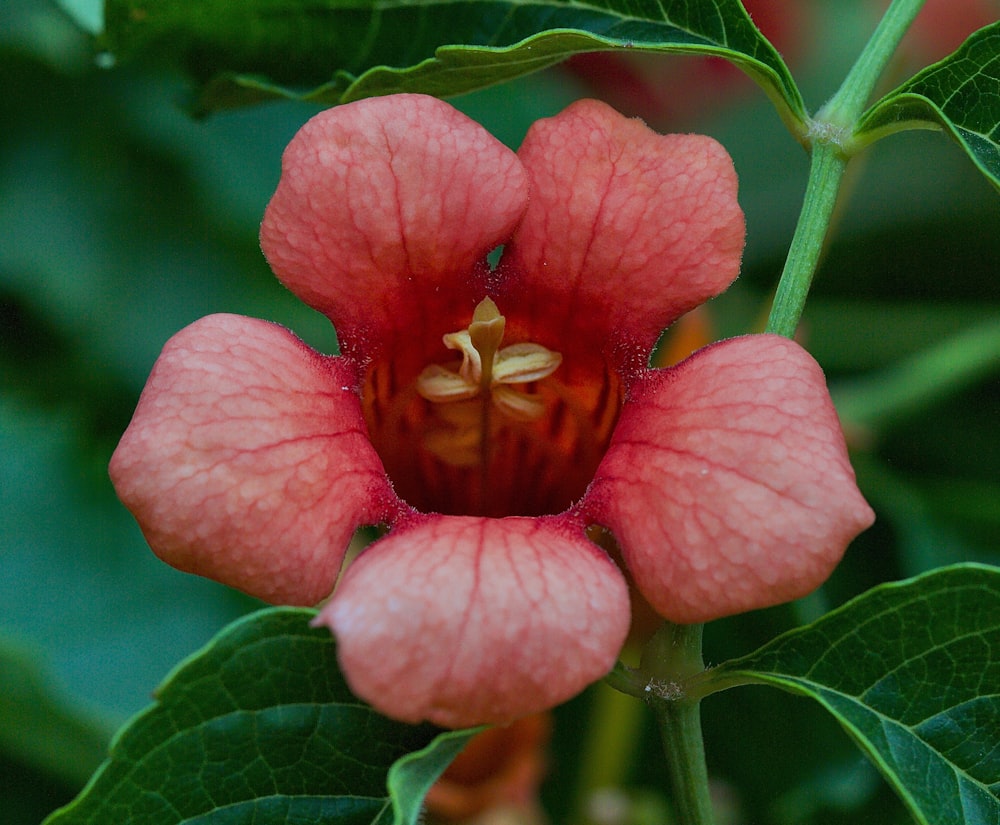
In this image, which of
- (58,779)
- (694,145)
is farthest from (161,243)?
(694,145)

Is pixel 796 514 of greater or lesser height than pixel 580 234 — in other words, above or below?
below

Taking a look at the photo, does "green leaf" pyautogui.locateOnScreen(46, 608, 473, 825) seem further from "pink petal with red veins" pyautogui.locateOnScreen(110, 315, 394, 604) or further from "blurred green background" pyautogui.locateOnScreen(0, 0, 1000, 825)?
"blurred green background" pyautogui.locateOnScreen(0, 0, 1000, 825)

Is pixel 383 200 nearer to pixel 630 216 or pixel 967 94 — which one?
pixel 630 216

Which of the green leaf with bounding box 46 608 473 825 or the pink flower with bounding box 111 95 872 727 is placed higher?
the pink flower with bounding box 111 95 872 727

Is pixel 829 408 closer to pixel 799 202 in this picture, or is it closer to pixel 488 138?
pixel 488 138

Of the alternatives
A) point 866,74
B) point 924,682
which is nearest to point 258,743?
point 924,682

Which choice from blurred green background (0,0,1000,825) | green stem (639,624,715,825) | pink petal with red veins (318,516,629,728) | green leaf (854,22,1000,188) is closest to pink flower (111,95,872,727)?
pink petal with red veins (318,516,629,728)

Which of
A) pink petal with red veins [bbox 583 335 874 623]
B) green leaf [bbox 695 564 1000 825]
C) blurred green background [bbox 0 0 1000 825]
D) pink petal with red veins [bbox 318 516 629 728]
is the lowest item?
blurred green background [bbox 0 0 1000 825]
